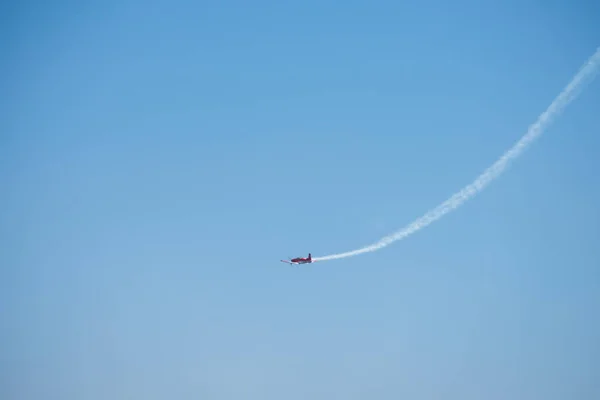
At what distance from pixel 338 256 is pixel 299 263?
4.64 m

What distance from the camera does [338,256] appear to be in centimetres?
5428

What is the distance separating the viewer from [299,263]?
5697 centimetres
